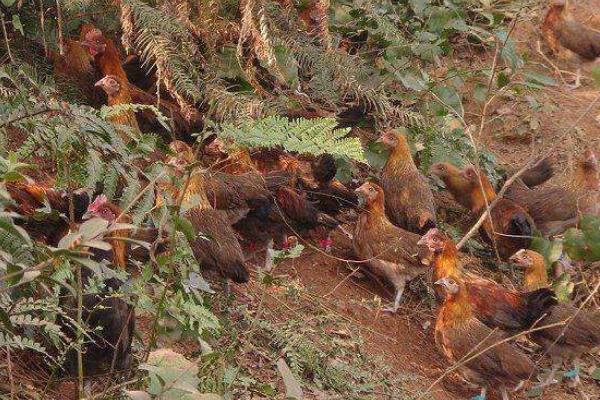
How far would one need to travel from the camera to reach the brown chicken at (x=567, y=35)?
12023 mm

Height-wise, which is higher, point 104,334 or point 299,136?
point 299,136

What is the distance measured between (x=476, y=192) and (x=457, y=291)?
6.78 ft

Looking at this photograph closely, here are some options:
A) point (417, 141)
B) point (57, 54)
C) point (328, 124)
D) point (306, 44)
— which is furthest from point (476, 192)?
point (328, 124)

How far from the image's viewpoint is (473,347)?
20.1 ft

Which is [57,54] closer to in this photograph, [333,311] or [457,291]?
[333,311]

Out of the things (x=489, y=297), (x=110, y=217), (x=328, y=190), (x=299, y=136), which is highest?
(x=299, y=136)

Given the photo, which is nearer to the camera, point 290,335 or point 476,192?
point 290,335

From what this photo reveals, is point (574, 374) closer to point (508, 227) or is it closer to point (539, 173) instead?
point (508, 227)

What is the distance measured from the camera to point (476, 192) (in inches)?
328

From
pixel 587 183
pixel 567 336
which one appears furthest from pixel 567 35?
pixel 567 336

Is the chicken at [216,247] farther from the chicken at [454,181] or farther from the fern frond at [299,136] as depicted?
the chicken at [454,181]

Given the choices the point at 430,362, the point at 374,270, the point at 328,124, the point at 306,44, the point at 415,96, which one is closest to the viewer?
the point at 328,124

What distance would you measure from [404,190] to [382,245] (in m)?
0.78

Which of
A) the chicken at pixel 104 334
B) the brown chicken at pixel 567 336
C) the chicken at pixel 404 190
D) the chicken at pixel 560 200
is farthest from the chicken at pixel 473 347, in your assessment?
the chicken at pixel 104 334
